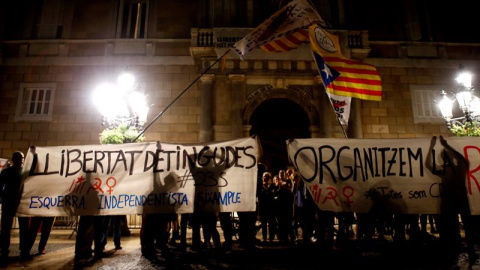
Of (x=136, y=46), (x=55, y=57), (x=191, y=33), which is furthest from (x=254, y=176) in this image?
(x=55, y=57)

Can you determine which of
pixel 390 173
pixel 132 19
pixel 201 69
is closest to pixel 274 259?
pixel 390 173

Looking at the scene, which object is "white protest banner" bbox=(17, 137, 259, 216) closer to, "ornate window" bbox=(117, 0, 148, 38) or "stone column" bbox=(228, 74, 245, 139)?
"stone column" bbox=(228, 74, 245, 139)

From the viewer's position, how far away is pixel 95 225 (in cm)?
575

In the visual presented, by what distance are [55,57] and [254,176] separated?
13.2 meters

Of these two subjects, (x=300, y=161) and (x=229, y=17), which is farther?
(x=229, y=17)

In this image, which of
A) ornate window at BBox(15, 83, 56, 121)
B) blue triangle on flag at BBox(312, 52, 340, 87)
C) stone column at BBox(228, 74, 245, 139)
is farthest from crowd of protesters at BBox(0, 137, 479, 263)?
ornate window at BBox(15, 83, 56, 121)

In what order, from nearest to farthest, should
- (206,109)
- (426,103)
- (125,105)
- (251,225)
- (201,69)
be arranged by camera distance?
(251,225) < (125,105) < (206,109) < (201,69) < (426,103)

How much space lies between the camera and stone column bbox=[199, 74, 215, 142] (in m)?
12.8

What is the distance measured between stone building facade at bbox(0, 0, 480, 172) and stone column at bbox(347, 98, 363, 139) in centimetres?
4

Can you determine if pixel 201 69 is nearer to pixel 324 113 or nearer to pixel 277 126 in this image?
pixel 277 126

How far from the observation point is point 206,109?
13023 mm

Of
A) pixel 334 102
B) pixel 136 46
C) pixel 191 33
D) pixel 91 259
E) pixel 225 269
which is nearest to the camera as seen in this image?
pixel 225 269

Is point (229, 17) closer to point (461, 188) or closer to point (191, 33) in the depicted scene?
point (191, 33)

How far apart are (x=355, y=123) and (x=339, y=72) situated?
20.0ft
